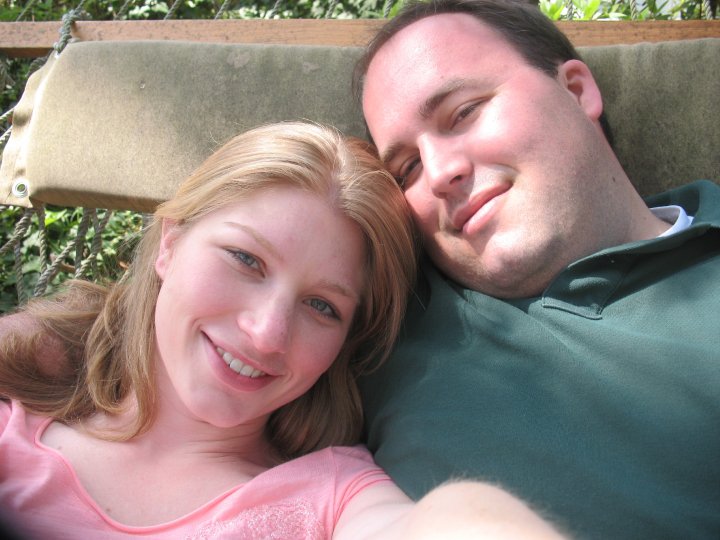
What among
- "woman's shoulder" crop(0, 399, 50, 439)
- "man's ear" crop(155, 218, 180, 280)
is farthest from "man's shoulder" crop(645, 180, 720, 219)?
"woman's shoulder" crop(0, 399, 50, 439)

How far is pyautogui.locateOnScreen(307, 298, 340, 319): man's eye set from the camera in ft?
3.57

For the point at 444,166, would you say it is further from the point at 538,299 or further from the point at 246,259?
the point at 246,259

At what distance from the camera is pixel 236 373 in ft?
3.34

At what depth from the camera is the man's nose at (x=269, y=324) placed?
98 cm

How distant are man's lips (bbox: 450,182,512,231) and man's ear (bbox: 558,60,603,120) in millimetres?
363

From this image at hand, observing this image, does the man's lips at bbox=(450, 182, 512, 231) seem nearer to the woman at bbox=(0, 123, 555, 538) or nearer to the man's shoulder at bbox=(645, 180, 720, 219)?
the woman at bbox=(0, 123, 555, 538)

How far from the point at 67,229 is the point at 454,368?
8.80 ft

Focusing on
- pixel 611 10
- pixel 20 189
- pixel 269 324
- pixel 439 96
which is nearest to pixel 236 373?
pixel 269 324

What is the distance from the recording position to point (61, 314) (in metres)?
1.32

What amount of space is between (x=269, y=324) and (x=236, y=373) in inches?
4.2

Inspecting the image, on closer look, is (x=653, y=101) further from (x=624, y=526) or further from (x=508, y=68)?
(x=624, y=526)

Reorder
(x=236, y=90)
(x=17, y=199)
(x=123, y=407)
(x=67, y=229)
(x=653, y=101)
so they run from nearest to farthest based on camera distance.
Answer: (x=123, y=407)
(x=653, y=101)
(x=236, y=90)
(x=17, y=199)
(x=67, y=229)

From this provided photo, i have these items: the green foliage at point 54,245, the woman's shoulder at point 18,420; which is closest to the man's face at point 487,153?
the woman's shoulder at point 18,420

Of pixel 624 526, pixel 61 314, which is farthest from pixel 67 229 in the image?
pixel 624 526
